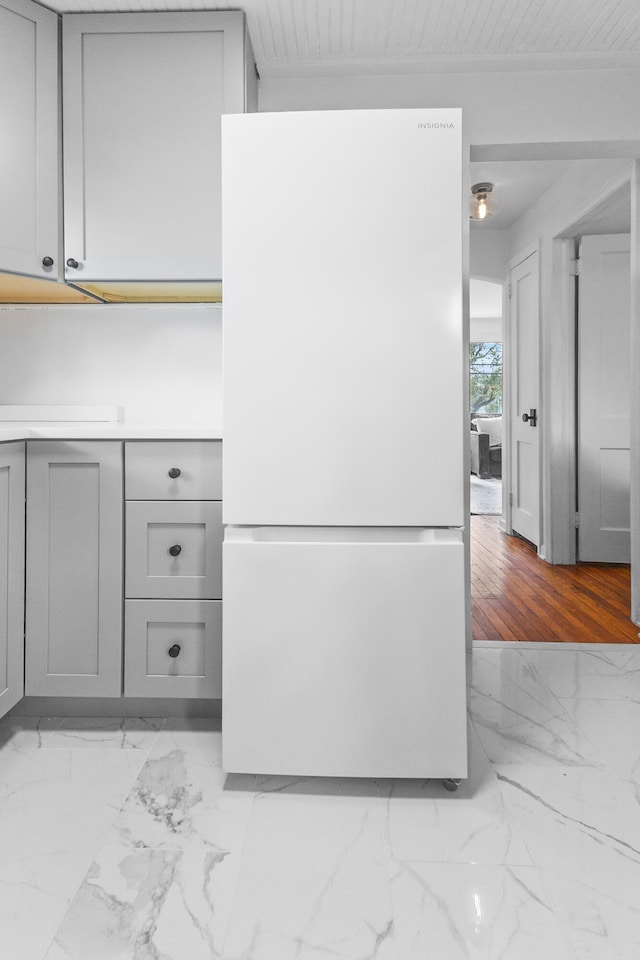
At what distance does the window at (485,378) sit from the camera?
11375 mm

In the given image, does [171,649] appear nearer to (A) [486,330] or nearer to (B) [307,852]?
(B) [307,852]

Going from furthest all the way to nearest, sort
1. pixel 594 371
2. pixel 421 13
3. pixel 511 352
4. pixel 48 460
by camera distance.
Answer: pixel 511 352 → pixel 594 371 → pixel 421 13 → pixel 48 460

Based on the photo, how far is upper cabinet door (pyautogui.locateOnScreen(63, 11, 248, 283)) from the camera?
1.98 metres

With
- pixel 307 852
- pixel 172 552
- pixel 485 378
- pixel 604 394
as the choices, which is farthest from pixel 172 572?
pixel 485 378

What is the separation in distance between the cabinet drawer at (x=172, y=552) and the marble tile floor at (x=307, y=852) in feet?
1.40

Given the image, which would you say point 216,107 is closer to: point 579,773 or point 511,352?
point 579,773

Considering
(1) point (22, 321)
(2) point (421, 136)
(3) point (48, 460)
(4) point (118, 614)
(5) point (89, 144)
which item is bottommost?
(4) point (118, 614)

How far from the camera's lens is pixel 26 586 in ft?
6.08

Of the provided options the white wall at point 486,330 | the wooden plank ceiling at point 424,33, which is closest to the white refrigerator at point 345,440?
the wooden plank ceiling at point 424,33

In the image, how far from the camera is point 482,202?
4.00 m

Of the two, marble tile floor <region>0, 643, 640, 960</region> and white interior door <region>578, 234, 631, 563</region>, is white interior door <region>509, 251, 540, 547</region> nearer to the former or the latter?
white interior door <region>578, 234, 631, 563</region>

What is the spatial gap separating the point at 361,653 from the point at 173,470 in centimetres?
74

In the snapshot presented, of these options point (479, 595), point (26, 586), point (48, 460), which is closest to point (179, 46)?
point (48, 460)

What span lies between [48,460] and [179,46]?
1350 millimetres
